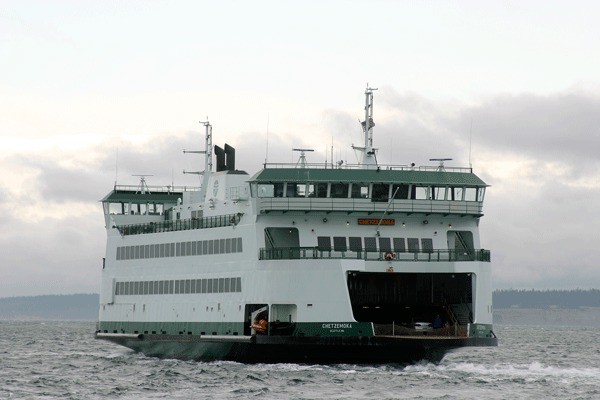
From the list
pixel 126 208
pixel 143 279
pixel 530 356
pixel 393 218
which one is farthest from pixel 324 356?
pixel 530 356

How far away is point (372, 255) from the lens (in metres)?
50.4


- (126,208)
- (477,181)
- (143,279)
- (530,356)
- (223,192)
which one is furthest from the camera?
(530,356)

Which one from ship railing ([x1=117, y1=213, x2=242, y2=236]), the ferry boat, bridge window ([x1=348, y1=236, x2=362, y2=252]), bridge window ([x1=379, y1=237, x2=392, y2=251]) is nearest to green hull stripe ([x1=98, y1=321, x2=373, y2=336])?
the ferry boat

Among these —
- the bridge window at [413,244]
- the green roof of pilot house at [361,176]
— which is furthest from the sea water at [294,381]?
the green roof of pilot house at [361,176]

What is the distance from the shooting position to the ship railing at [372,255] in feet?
162

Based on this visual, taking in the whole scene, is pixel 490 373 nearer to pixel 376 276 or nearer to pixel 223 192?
pixel 376 276

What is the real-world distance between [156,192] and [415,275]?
19626mm

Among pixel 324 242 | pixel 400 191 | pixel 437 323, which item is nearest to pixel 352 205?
pixel 324 242

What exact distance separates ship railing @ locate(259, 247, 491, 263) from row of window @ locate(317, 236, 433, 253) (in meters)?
0.29

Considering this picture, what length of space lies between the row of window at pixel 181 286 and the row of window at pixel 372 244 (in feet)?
13.6

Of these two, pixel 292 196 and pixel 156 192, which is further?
pixel 156 192

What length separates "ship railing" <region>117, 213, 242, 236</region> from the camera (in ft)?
176

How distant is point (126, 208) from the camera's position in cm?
6569

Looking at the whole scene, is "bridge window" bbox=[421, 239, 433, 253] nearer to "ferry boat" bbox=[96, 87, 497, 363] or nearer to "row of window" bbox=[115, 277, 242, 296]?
"ferry boat" bbox=[96, 87, 497, 363]
